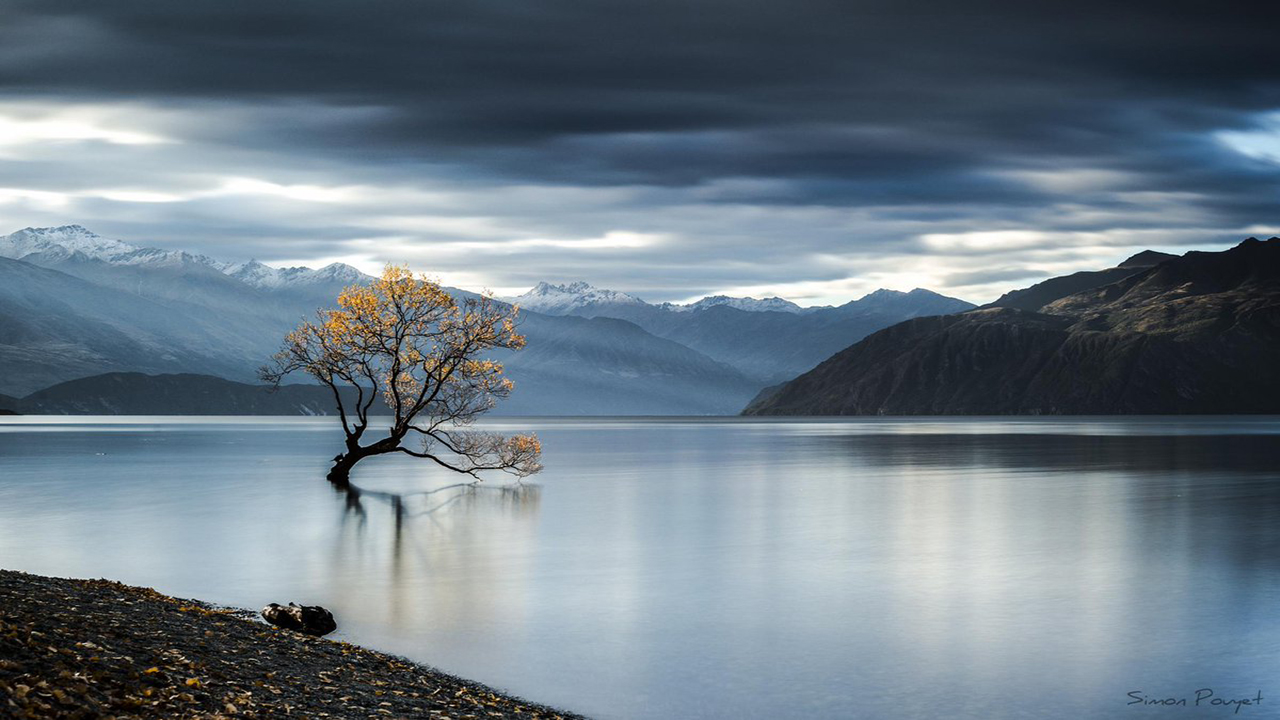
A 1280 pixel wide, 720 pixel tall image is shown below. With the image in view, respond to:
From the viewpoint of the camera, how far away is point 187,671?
18.9 metres

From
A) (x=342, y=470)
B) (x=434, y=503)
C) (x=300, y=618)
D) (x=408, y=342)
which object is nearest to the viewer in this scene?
(x=300, y=618)

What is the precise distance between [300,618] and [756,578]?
15.1 metres

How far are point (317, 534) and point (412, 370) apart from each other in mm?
29761

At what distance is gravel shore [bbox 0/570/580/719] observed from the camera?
16.3m

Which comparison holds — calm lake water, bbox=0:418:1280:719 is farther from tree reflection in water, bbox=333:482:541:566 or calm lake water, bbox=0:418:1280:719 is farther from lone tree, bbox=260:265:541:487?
lone tree, bbox=260:265:541:487

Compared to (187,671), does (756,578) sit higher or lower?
lower

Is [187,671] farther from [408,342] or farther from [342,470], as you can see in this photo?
[342,470]

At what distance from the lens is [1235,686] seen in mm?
22422

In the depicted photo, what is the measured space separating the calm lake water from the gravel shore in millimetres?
1885

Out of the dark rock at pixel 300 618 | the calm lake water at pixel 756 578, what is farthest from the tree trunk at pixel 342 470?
the dark rock at pixel 300 618

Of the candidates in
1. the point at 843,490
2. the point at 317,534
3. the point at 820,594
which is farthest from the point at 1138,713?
the point at 843,490

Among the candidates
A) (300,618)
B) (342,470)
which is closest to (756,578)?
(300,618)

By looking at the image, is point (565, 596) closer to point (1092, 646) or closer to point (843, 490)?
point (1092, 646)

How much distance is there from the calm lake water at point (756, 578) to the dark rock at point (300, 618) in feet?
1.82
